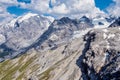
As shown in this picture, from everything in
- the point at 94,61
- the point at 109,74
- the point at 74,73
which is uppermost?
Answer: the point at 109,74

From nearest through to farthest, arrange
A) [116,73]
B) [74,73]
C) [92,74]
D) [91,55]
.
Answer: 1. [116,73]
2. [92,74]
3. [91,55]
4. [74,73]

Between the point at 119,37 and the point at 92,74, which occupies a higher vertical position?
the point at 119,37

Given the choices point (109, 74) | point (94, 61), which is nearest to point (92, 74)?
point (94, 61)

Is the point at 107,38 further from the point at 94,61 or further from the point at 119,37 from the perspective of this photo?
the point at 94,61

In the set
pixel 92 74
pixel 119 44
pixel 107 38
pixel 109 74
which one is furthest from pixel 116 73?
pixel 107 38

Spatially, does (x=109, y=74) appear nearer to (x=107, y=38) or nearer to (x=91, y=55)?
(x=91, y=55)

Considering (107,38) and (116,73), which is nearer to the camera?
(116,73)

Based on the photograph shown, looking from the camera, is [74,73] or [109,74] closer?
[109,74]

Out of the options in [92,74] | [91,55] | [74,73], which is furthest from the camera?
[74,73]

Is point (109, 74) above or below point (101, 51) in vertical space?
above
